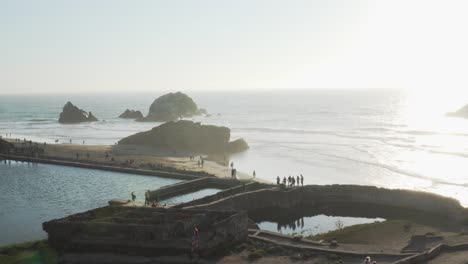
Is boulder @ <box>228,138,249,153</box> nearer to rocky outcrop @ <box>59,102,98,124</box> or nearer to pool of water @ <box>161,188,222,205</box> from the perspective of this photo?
pool of water @ <box>161,188,222,205</box>

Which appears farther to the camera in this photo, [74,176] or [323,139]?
[323,139]

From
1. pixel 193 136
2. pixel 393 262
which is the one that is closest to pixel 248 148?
pixel 193 136

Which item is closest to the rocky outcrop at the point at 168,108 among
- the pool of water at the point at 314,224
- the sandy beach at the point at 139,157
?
the sandy beach at the point at 139,157

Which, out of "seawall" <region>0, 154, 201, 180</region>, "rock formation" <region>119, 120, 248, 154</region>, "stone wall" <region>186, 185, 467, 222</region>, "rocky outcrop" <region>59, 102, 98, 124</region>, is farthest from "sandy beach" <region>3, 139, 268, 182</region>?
"rocky outcrop" <region>59, 102, 98, 124</region>

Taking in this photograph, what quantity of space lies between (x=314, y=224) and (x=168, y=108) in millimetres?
135285

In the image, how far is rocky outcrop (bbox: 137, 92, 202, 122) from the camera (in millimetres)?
167500

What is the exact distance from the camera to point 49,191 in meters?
48.2

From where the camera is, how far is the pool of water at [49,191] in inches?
1437

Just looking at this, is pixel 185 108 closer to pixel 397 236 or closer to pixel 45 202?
pixel 45 202

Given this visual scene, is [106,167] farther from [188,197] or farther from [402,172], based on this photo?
[402,172]

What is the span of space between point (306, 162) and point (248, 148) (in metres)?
19.3

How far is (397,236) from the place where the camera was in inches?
1359

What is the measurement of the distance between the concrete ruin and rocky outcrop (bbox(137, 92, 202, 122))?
138 meters

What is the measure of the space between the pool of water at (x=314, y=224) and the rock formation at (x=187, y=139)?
48.4 metres
